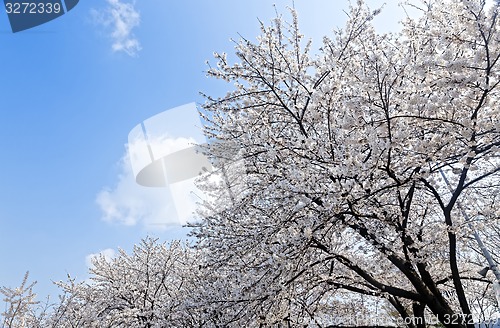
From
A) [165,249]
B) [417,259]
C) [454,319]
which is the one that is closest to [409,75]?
[417,259]

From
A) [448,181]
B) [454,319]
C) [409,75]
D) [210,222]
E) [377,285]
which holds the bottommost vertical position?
[454,319]

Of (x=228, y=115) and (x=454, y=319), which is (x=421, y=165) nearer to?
(x=454, y=319)

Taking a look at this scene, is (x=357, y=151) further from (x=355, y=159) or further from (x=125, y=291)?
(x=125, y=291)

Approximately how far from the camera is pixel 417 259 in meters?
4.66

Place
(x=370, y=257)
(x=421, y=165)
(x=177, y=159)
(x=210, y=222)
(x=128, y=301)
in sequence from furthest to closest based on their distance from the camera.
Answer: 1. (x=177, y=159)
2. (x=128, y=301)
3. (x=370, y=257)
4. (x=210, y=222)
5. (x=421, y=165)

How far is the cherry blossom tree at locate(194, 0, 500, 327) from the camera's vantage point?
4.06 metres

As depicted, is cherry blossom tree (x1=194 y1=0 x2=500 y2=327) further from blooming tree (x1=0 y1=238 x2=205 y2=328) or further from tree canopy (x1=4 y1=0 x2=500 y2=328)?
blooming tree (x1=0 y1=238 x2=205 y2=328)

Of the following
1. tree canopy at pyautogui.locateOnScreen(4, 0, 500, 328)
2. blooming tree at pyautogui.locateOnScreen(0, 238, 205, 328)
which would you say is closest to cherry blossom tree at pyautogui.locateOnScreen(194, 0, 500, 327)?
tree canopy at pyautogui.locateOnScreen(4, 0, 500, 328)

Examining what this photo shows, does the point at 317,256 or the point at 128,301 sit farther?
the point at 128,301

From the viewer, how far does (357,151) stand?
14.0 ft

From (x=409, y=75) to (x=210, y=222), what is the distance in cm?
371

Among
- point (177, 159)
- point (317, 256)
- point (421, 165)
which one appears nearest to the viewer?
point (421, 165)

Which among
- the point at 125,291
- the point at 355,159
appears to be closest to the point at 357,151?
the point at 355,159

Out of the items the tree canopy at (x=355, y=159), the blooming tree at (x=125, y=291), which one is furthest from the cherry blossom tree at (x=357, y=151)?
the blooming tree at (x=125, y=291)
